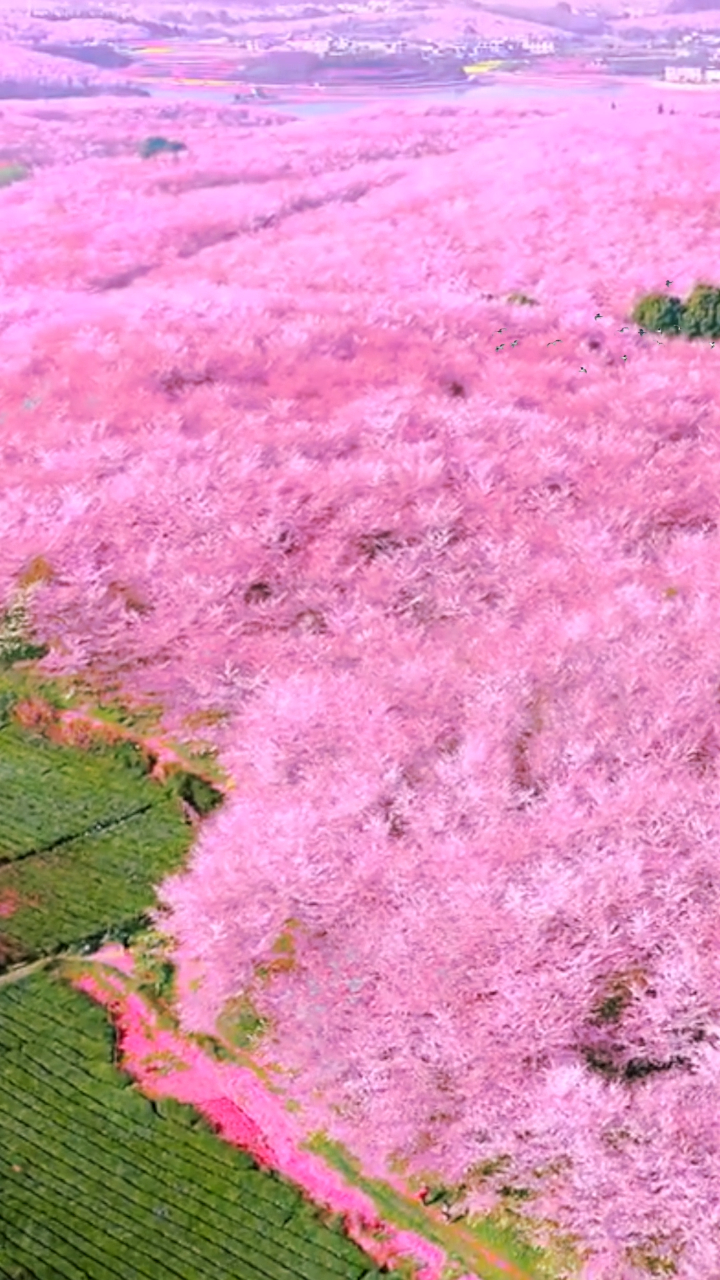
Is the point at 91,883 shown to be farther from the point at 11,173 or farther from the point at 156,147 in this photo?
the point at 156,147

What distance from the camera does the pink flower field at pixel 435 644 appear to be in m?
13.5

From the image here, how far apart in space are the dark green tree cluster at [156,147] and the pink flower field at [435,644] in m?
13.6

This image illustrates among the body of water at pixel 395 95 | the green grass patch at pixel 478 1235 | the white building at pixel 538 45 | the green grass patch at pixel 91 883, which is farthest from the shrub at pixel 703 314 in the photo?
the white building at pixel 538 45

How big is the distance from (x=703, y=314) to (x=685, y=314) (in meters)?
0.59

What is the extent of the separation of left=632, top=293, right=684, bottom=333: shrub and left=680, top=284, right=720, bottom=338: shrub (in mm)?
337

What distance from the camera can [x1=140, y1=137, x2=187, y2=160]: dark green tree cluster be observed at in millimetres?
55594

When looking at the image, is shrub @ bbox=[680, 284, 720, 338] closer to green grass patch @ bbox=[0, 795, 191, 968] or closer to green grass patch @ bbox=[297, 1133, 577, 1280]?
green grass patch @ bbox=[0, 795, 191, 968]

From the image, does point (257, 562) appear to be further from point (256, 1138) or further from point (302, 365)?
point (256, 1138)

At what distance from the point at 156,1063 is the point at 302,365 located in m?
19.2

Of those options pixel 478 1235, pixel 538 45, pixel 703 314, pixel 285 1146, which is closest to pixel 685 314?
pixel 703 314

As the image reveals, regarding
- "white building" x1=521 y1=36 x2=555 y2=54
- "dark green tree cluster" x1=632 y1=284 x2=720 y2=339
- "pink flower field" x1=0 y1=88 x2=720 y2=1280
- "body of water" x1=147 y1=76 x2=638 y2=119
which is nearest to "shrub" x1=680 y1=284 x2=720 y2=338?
"dark green tree cluster" x1=632 y1=284 x2=720 y2=339

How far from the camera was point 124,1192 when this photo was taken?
13750 millimetres

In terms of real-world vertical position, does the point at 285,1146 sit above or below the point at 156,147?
below

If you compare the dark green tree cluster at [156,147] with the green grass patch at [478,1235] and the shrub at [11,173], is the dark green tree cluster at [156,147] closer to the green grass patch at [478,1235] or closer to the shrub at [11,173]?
the shrub at [11,173]
